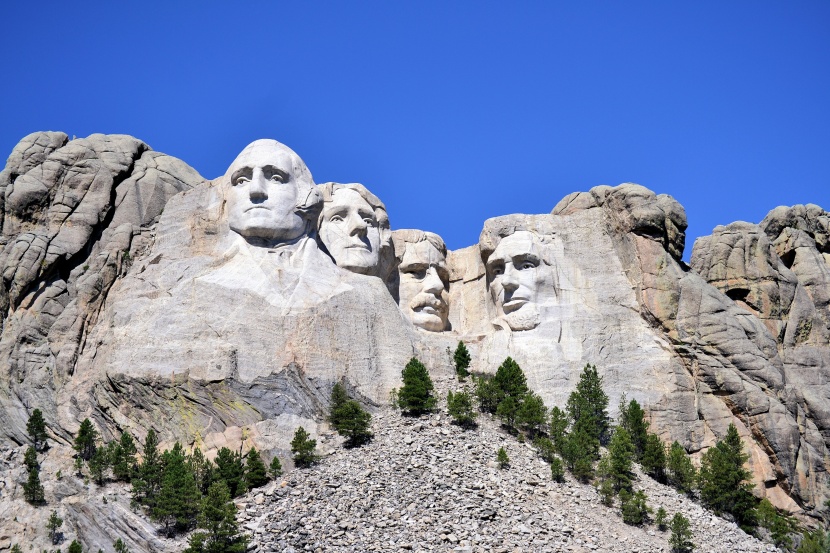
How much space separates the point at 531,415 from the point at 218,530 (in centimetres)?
966

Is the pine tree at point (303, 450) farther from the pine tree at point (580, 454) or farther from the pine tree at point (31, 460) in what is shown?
the pine tree at point (580, 454)

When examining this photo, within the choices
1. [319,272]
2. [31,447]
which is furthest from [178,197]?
[31,447]

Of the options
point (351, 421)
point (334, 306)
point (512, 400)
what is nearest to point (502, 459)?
point (512, 400)

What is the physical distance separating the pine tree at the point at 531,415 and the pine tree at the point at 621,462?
73.6 inches

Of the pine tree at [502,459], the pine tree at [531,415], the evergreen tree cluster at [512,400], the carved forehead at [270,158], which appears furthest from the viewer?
the carved forehead at [270,158]

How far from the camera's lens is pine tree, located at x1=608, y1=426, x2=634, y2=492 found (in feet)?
143

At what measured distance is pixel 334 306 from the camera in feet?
153

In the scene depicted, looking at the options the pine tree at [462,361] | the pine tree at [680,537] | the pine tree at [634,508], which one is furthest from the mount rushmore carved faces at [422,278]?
the pine tree at [680,537]

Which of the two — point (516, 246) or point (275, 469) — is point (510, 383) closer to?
point (516, 246)

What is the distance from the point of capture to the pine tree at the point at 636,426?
46188mm

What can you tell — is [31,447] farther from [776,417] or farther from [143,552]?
[776,417]

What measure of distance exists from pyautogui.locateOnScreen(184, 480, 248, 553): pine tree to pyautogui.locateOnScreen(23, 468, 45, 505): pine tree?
4031 millimetres

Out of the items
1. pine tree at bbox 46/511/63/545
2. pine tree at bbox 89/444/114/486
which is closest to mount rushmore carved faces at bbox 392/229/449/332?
pine tree at bbox 89/444/114/486

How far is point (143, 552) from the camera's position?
4006cm
